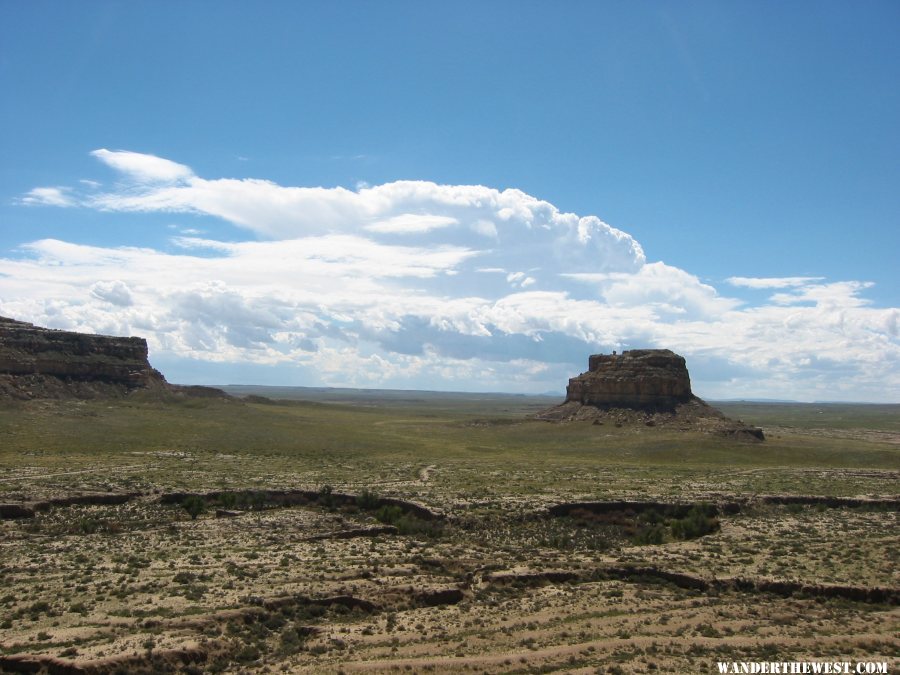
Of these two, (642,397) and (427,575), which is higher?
(642,397)

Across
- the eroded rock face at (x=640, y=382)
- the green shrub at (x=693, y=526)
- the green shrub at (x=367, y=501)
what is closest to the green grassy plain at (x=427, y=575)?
the green shrub at (x=693, y=526)

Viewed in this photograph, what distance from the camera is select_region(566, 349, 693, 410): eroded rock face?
85.5 m

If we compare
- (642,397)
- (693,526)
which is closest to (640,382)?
(642,397)

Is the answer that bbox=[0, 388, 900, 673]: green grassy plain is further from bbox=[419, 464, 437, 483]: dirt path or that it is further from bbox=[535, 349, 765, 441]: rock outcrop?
bbox=[535, 349, 765, 441]: rock outcrop

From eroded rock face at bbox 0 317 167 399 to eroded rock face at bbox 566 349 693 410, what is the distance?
204 ft

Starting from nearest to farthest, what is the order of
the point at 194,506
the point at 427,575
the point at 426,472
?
the point at 427,575
the point at 194,506
the point at 426,472

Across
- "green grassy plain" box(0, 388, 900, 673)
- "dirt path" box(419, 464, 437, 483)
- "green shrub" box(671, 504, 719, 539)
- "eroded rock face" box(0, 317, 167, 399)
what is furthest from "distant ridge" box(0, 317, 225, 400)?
"green shrub" box(671, 504, 719, 539)

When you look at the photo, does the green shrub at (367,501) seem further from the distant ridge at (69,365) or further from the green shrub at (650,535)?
the distant ridge at (69,365)

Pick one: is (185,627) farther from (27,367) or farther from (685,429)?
(27,367)

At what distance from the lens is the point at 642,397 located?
85750 millimetres

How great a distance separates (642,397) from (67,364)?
7439 centimetres

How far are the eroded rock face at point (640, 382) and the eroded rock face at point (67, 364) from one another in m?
62.3

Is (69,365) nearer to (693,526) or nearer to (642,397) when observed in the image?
(642,397)

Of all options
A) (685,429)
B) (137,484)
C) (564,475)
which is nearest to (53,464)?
(137,484)
